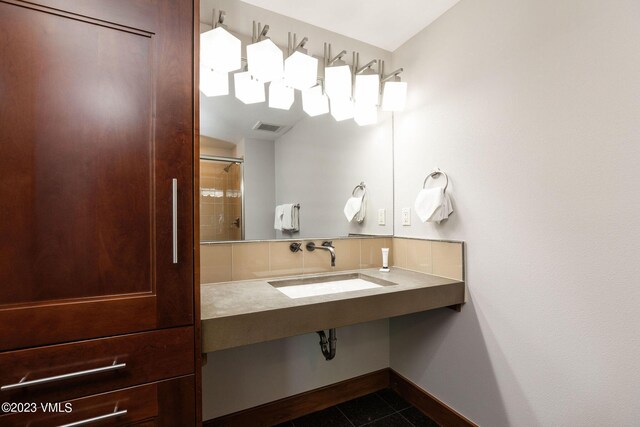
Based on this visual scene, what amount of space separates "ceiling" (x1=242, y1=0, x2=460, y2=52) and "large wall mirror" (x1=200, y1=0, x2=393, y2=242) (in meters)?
0.05

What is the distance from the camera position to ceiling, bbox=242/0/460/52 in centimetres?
161

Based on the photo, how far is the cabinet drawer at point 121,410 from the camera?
2.55 feet

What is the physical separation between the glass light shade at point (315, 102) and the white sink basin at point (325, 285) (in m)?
1.04

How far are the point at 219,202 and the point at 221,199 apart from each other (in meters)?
0.02

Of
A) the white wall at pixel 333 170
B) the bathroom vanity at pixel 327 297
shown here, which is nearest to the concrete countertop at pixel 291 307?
the bathroom vanity at pixel 327 297

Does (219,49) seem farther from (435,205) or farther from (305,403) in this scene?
(305,403)

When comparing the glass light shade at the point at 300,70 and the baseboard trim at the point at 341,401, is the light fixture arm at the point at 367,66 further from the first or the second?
the baseboard trim at the point at 341,401

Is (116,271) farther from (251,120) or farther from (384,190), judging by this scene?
(384,190)

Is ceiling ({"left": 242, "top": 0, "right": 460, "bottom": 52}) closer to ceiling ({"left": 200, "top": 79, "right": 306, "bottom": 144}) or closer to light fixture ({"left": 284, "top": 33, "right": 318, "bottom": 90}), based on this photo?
light fixture ({"left": 284, "top": 33, "right": 318, "bottom": 90})

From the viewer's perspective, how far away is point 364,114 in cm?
195

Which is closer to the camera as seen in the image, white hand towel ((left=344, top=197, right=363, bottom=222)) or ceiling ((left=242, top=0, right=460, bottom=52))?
ceiling ((left=242, top=0, right=460, bottom=52))

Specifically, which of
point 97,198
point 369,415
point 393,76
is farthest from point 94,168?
point 369,415

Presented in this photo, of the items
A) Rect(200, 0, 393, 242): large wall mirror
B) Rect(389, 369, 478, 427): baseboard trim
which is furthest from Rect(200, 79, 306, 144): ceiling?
Rect(389, 369, 478, 427): baseboard trim

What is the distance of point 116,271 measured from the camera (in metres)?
0.87
